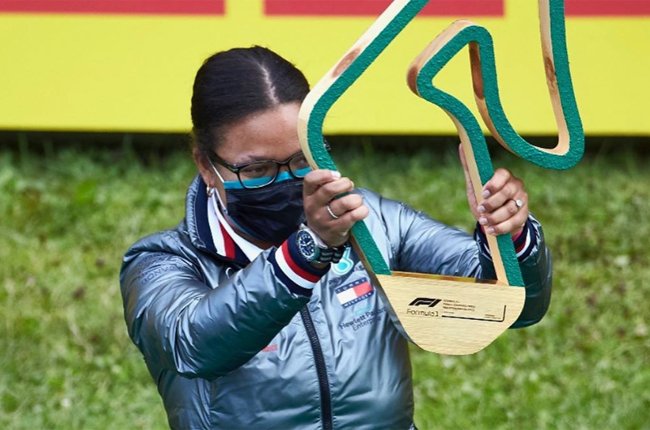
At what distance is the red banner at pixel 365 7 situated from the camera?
5.23 m

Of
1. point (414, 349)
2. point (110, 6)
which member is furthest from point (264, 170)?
point (110, 6)

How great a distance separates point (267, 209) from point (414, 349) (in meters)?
2.39

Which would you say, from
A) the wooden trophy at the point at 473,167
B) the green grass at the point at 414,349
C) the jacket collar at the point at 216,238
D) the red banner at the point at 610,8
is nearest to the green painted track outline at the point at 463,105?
the wooden trophy at the point at 473,167

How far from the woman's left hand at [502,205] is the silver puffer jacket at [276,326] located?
0.11 metres

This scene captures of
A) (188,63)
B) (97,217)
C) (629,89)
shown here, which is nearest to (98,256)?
(97,217)

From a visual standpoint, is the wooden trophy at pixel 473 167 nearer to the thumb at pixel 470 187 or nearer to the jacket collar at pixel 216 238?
the thumb at pixel 470 187

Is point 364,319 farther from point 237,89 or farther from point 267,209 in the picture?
point 237,89

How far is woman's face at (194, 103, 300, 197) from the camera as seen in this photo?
2209mm

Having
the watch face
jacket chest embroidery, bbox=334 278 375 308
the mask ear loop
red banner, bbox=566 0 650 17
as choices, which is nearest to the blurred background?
red banner, bbox=566 0 650 17

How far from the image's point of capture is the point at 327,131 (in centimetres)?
550

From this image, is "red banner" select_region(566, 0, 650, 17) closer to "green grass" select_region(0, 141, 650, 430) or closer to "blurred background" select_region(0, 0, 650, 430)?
"blurred background" select_region(0, 0, 650, 430)

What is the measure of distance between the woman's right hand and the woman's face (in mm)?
353

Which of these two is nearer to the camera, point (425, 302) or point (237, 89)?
point (425, 302)

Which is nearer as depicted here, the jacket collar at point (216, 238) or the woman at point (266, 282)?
the woman at point (266, 282)
